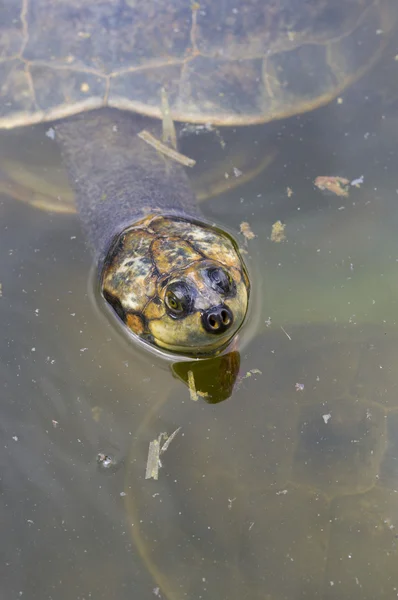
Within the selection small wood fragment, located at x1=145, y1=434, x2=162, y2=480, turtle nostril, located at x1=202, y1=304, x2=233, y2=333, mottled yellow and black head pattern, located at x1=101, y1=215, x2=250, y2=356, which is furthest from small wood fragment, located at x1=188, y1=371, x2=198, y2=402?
turtle nostril, located at x1=202, y1=304, x2=233, y2=333

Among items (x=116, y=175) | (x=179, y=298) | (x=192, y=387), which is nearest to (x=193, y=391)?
(x=192, y=387)

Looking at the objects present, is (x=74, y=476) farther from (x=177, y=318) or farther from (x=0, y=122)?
(x=0, y=122)

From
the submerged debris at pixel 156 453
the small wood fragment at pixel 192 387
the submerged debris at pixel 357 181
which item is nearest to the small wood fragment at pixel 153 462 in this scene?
the submerged debris at pixel 156 453

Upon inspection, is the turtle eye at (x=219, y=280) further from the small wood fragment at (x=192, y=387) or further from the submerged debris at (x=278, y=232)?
the submerged debris at (x=278, y=232)

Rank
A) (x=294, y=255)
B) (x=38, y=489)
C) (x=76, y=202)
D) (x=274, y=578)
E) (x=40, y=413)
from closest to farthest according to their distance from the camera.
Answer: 1. (x=274, y=578)
2. (x=38, y=489)
3. (x=40, y=413)
4. (x=294, y=255)
5. (x=76, y=202)

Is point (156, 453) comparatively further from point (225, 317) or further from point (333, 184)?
point (333, 184)

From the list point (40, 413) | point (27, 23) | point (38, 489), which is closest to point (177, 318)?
point (40, 413)

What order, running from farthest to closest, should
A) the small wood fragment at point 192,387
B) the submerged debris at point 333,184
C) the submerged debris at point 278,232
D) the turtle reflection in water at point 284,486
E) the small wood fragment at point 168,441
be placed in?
the submerged debris at point 333,184, the submerged debris at point 278,232, the small wood fragment at point 192,387, the small wood fragment at point 168,441, the turtle reflection in water at point 284,486
